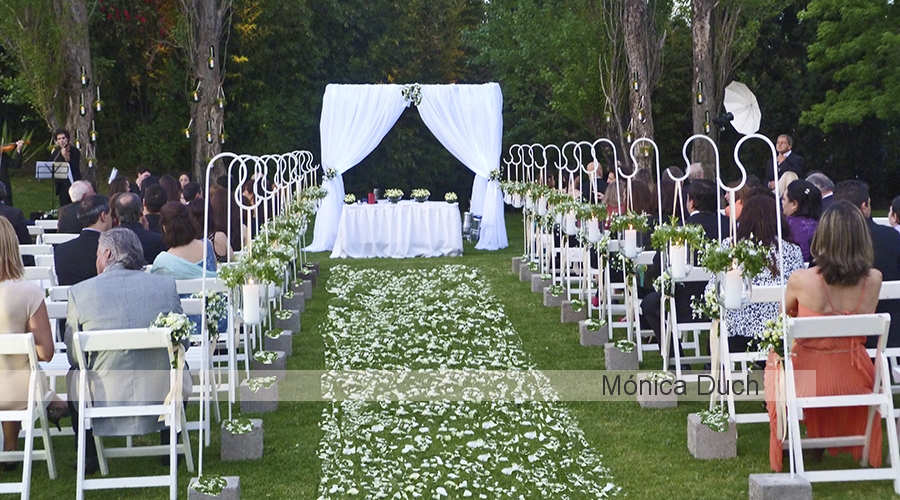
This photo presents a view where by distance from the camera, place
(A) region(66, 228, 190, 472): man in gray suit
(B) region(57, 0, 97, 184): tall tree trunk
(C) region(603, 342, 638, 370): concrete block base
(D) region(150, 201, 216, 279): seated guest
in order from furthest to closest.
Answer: (B) region(57, 0, 97, 184): tall tree trunk
(C) region(603, 342, 638, 370): concrete block base
(D) region(150, 201, 216, 279): seated guest
(A) region(66, 228, 190, 472): man in gray suit

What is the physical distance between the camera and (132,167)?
24406mm

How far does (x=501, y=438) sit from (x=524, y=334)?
3131 millimetres

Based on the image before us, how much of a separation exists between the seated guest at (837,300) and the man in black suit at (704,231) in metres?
1.46

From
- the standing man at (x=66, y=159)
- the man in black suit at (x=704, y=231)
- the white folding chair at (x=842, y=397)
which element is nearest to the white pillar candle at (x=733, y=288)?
the white folding chair at (x=842, y=397)

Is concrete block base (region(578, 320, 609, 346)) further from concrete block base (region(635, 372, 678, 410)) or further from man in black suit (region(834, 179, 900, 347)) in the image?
man in black suit (region(834, 179, 900, 347))

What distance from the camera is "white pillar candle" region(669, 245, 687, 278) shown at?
619cm

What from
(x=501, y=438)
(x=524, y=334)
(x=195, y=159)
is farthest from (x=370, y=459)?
(x=195, y=159)

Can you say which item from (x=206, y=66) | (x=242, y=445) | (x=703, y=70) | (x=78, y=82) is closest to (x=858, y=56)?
(x=703, y=70)

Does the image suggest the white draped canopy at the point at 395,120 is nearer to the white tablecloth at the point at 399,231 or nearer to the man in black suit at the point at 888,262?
the white tablecloth at the point at 399,231

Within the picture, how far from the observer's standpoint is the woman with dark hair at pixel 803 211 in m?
6.52

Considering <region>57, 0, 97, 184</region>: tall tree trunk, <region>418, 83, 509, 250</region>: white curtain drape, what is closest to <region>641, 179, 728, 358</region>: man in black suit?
<region>418, 83, 509, 250</region>: white curtain drape

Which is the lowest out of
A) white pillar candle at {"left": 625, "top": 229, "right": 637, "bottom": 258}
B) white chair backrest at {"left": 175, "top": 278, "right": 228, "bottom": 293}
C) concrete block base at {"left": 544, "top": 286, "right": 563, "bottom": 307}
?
concrete block base at {"left": 544, "top": 286, "right": 563, "bottom": 307}

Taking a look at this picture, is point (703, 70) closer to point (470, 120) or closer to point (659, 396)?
point (470, 120)

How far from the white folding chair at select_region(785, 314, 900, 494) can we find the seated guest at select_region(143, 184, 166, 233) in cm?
495
